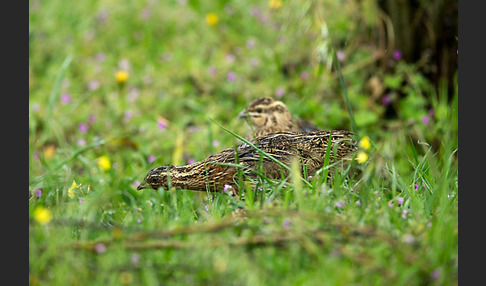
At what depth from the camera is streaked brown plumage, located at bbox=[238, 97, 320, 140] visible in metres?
6.66

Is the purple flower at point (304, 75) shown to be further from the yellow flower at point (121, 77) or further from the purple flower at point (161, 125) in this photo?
the yellow flower at point (121, 77)

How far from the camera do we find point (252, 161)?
5059mm

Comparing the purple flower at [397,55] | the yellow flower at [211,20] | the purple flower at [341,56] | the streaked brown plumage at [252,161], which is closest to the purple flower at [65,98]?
the yellow flower at [211,20]

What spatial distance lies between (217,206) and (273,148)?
820 mm

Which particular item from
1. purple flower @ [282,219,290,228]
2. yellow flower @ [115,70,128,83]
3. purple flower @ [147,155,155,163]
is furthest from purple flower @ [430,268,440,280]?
yellow flower @ [115,70,128,83]

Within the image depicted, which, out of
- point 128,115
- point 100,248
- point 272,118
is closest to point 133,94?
point 128,115

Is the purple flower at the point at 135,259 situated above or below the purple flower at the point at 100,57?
below

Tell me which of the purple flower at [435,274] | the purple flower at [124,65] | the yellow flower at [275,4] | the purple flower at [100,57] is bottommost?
the purple flower at [435,274]

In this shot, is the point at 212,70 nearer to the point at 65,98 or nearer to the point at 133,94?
the point at 133,94

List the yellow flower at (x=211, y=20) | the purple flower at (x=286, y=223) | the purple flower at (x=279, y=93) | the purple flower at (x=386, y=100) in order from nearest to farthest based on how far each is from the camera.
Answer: the purple flower at (x=286, y=223)
the purple flower at (x=386, y=100)
the purple flower at (x=279, y=93)
the yellow flower at (x=211, y=20)

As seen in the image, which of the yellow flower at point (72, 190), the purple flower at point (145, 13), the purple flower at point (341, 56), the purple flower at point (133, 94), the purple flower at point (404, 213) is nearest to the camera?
the purple flower at point (404, 213)

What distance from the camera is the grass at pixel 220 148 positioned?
312 cm

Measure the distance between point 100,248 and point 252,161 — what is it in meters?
2.03

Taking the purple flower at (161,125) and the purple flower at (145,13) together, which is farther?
the purple flower at (145,13)
